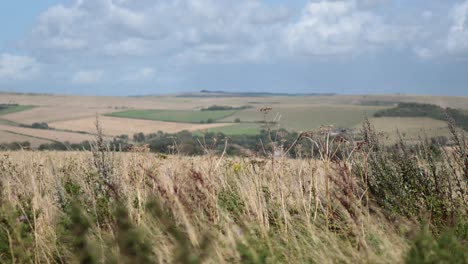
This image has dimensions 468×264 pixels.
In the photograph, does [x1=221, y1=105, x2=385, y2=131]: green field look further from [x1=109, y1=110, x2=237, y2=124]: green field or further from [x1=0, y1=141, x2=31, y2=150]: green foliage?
[x1=0, y1=141, x2=31, y2=150]: green foliage

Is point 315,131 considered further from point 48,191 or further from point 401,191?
point 48,191

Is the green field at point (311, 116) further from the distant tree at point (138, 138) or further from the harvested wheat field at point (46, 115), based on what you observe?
the distant tree at point (138, 138)

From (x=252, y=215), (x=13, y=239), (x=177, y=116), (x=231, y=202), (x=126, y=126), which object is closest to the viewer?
(x=13, y=239)

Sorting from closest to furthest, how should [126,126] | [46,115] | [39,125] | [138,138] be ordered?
[138,138] < [126,126] < [39,125] < [46,115]

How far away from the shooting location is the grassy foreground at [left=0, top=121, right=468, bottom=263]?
379 centimetres

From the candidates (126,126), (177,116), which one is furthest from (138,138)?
(177,116)

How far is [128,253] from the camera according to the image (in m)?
2.73

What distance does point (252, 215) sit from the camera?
18.5 ft

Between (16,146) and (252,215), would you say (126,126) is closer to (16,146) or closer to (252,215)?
(16,146)

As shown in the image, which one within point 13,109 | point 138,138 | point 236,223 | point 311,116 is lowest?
point 311,116

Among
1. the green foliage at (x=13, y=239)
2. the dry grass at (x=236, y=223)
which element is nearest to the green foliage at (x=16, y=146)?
the dry grass at (x=236, y=223)

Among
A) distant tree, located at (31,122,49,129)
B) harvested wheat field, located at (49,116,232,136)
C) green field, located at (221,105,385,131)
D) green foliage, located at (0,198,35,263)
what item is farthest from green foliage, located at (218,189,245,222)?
green field, located at (221,105,385,131)

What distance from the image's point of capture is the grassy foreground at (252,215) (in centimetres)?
379

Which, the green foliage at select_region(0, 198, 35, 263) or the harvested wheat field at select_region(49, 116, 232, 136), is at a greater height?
the green foliage at select_region(0, 198, 35, 263)
